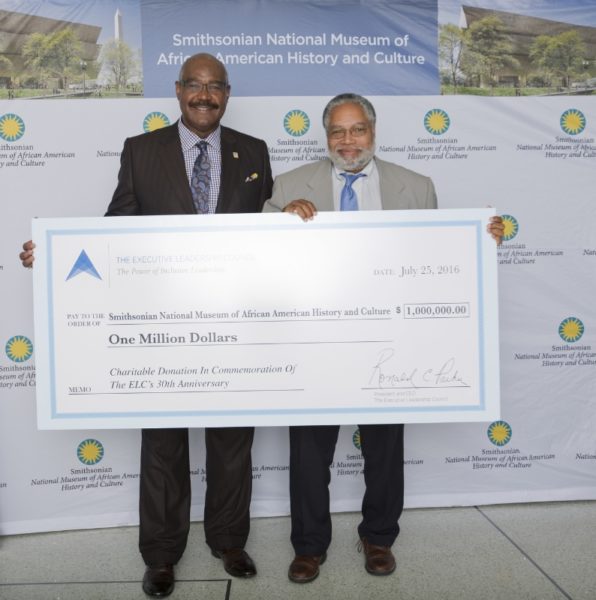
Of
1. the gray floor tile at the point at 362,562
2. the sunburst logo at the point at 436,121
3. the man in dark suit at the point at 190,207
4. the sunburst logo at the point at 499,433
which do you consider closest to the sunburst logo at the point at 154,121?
the man in dark suit at the point at 190,207

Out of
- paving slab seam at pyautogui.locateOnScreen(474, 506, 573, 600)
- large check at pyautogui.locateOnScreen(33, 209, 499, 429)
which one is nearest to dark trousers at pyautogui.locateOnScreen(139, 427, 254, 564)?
large check at pyautogui.locateOnScreen(33, 209, 499, 429)

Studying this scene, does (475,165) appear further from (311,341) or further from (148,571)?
(148,571)

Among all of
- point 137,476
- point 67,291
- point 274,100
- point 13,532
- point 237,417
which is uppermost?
point 274,100

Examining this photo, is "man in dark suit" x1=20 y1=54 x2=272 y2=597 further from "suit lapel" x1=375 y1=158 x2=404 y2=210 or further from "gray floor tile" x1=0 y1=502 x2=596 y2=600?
"suit lapel" x1=375 y1=158 x2=404 y2=210

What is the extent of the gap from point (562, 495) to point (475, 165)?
1.70 metres

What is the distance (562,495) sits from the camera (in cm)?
330

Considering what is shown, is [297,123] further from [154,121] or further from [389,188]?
[389,188]

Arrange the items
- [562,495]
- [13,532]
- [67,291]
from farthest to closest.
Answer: [562,495]
[13,532]
[67,291]

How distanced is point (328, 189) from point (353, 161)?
14cm

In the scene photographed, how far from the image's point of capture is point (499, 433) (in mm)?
3293

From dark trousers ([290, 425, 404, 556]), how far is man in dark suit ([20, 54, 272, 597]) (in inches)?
9.0

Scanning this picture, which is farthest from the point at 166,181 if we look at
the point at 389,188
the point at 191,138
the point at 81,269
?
the point at 389,188

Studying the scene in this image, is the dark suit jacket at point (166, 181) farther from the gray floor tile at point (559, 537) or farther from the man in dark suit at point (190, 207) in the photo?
the gray floor tile at point (559, 537)

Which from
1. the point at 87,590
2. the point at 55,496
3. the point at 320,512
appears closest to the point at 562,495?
the point at 320,512
